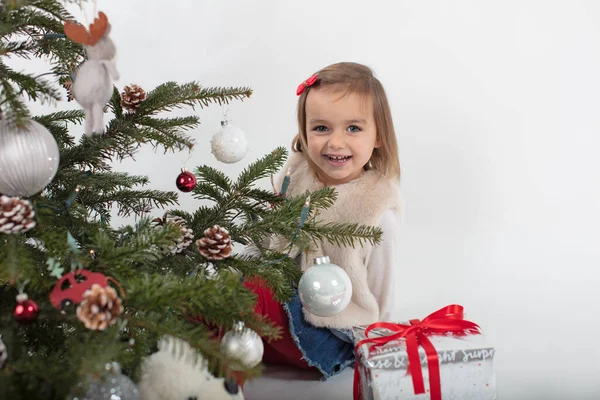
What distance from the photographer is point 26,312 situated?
0.59 metres

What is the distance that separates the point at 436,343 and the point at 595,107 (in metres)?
1.04

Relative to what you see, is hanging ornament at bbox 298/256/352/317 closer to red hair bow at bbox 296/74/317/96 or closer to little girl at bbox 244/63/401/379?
little girl at bbox 244/63/401/379

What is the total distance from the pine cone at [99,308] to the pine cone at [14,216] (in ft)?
0.35

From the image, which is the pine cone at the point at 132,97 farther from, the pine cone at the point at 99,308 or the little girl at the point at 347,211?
the little girl at the point at 347,211

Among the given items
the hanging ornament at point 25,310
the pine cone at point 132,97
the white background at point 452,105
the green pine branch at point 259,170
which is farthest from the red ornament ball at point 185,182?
the white background at point 452,105

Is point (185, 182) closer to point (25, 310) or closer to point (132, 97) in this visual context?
point (132, 97)

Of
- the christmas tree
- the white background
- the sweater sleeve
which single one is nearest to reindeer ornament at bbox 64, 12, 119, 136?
the christmas tree

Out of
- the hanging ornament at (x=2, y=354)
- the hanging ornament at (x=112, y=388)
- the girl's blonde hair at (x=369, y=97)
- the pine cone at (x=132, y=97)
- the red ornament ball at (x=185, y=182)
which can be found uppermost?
the girl's blonde hair at (x=369, y=97)

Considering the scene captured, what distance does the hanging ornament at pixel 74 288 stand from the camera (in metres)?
0.59

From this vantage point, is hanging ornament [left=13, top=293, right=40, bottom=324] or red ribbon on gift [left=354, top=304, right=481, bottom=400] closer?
hanging ornament [left=13, top=293, right=40, bottom=324]

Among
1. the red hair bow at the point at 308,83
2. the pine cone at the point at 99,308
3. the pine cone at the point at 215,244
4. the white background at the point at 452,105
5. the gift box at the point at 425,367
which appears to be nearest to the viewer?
the pine cone at the point at 99,308

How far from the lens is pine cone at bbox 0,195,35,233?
614mm

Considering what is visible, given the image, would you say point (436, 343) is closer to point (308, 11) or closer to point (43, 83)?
point (43, 83)

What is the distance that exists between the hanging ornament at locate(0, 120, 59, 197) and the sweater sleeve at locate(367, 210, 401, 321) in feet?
2.24
